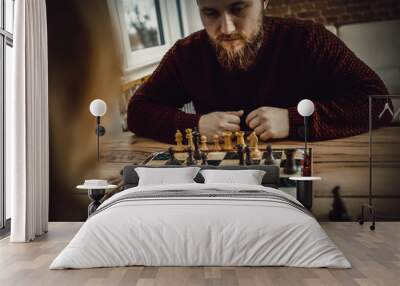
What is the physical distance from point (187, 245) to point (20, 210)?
2.17 metres

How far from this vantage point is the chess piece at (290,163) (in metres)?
7.06

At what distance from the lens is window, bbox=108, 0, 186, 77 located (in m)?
7.34

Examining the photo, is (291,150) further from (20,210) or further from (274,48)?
(20,210)

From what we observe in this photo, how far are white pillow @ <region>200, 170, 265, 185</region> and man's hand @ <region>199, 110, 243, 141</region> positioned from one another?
678 millimetres

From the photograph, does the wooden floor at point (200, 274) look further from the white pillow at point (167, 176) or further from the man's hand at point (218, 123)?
the man's hand at point (218, 123)

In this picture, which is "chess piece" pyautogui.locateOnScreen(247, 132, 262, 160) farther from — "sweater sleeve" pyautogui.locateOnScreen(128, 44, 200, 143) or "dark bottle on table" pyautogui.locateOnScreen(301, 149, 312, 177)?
"sweater sleeve" pyautogui.locateOnScreen(128, 44, 200, 143)

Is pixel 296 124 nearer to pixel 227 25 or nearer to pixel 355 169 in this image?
pixel 355 169

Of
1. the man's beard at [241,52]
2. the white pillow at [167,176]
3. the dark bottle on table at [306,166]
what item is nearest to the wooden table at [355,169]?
the dark bottle on table at [306,166]

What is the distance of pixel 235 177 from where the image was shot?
6.50 meters

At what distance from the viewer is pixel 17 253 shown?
5098 mm

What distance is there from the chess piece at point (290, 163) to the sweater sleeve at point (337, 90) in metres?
0.20

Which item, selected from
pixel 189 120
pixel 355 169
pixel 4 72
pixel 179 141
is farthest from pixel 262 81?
pixel 4 72

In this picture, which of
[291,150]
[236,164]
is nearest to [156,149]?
[236,164]

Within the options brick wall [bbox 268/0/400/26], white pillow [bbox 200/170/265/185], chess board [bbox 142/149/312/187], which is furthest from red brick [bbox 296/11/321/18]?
white pillow [bbox 200/170/265/185]
